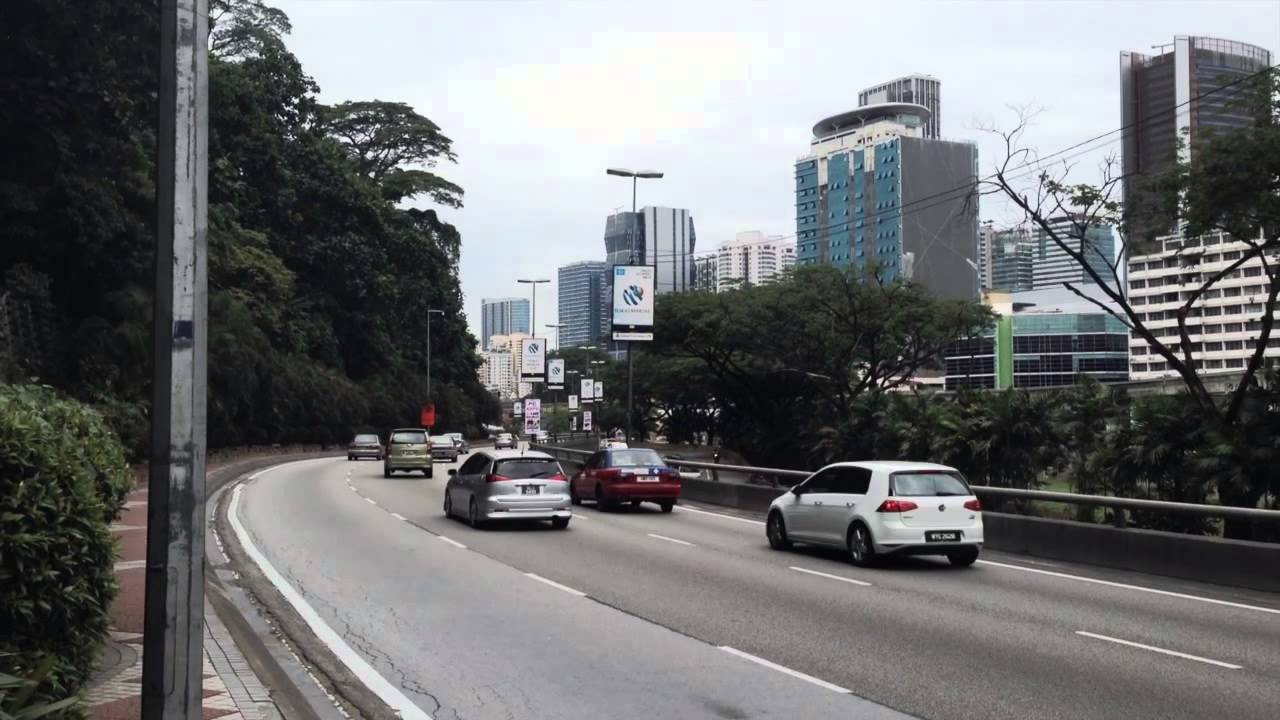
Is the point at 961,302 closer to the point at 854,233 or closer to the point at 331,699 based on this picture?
the point at 331,699

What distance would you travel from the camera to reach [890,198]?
157000mm

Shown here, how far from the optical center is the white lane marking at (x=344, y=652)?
28.9ft

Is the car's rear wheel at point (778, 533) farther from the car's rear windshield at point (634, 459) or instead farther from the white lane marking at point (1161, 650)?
the car's rear windshield at point (634, 459)

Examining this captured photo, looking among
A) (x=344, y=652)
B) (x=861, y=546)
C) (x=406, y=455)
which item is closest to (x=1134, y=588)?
(x=861, y=546)

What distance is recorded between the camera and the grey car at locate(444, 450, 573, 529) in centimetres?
2305

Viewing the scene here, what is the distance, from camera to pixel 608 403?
98.2 m

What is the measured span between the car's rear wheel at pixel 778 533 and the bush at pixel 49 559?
13.5 m

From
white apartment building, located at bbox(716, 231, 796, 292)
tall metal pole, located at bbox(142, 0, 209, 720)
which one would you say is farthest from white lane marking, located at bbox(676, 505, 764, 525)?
white apartment building, located at bbox(716, 231, 796, 292)

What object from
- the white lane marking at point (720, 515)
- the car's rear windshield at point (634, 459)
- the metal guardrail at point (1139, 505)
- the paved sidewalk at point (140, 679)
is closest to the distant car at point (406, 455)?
the white lane marking at point (720, 515)

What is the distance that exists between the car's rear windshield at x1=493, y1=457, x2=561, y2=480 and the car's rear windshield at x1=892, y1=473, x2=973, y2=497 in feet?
27.0

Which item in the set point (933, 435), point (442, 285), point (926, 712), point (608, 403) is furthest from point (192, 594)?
point (442, 285)

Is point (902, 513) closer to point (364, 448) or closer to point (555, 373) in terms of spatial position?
point (555, 373)

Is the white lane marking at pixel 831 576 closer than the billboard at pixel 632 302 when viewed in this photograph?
Yes

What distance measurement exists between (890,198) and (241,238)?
10720 cm
